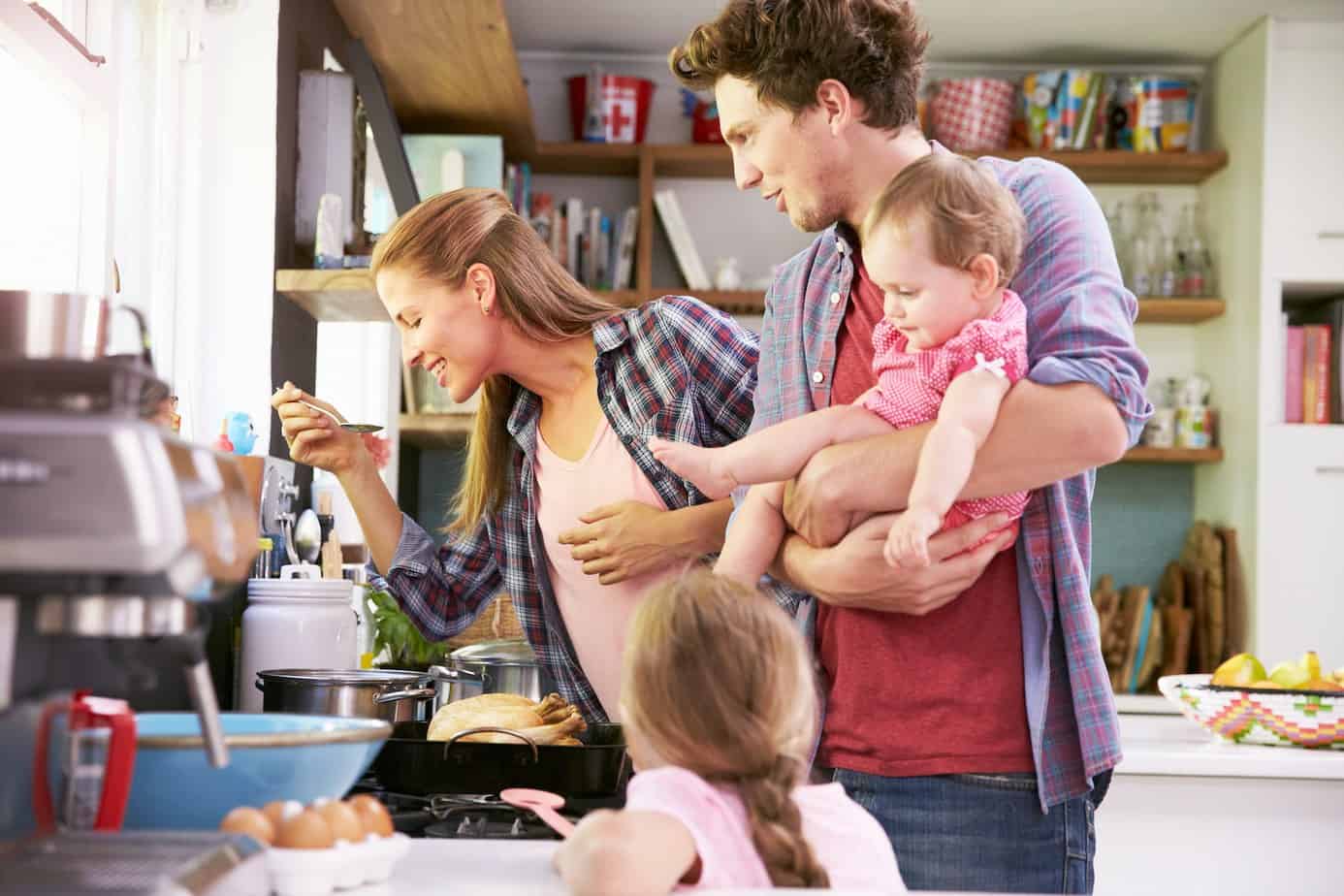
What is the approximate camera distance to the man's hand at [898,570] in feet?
4.39

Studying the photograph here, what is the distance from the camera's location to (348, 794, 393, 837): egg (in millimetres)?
1026

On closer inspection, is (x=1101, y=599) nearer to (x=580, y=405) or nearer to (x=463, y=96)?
(x=463, y=96)

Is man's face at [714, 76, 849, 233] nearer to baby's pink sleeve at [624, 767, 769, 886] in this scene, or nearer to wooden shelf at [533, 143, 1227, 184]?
baby's pink sleeve at [624, 767, 769, 886]

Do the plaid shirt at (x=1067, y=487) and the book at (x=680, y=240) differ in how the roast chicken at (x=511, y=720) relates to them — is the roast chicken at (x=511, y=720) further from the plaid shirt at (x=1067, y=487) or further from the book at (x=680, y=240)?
the book at (x=680, y=240)

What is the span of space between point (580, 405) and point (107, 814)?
1113 mm

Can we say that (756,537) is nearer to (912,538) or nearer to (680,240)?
(912,538)

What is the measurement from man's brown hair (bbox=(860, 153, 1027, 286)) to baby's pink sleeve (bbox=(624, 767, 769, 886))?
1.84 feet

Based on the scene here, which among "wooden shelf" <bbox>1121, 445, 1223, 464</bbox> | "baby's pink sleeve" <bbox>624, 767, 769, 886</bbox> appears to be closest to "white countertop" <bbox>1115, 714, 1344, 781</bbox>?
"baby's pink sleeve" <bbox>624, 767, 769, 886</bbox>

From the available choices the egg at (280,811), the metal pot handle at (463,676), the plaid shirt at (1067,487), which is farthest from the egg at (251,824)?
the metal pot handle at (463,676)

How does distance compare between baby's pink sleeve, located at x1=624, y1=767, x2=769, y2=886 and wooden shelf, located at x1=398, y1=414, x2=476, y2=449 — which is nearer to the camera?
baby's pink sleeve, located at x1=624, y1=767, x2=769, y2=886

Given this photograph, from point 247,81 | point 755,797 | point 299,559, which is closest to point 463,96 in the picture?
point 247,81

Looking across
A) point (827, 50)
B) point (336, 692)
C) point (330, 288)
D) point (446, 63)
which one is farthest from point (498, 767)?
point (446, 63)

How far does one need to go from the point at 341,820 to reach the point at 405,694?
0.74m

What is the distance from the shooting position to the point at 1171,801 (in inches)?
93.7
